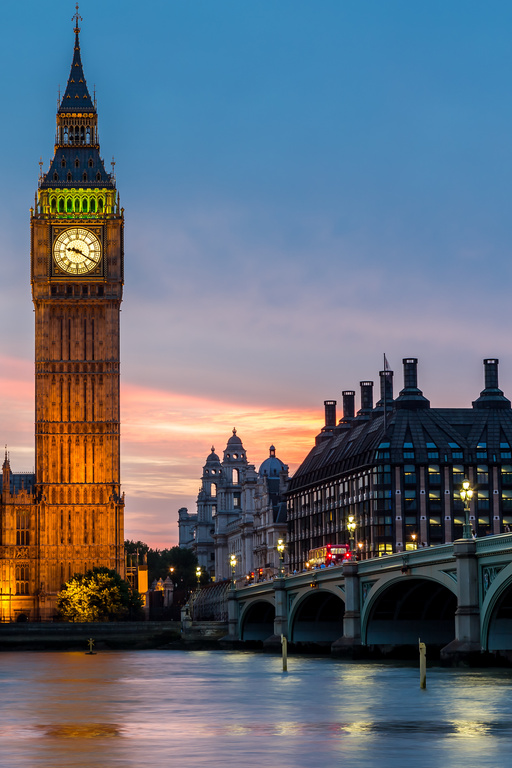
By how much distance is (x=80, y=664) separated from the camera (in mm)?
119188

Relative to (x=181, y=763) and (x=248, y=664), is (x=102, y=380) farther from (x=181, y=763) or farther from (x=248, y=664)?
(x=181, y=763)

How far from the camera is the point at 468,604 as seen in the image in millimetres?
83562

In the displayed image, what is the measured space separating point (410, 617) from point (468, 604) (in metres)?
27.3

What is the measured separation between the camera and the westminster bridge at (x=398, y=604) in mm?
83312

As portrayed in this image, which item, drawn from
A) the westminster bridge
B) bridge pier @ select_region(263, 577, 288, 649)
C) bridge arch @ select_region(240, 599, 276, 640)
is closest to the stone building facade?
bridge arch @ select_region(240, 599, 276, 640)

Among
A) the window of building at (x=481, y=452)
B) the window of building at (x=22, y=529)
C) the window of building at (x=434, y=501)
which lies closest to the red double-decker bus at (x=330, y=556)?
the window of building at (x=434, y=501)

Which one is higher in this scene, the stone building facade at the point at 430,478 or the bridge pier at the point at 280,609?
the stone building facade at the point at 430,478

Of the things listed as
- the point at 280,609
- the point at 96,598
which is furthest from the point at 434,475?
the point at 280,609

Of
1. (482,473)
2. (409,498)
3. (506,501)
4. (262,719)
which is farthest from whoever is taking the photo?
(506,501)

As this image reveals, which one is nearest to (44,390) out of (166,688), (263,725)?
(166,688)

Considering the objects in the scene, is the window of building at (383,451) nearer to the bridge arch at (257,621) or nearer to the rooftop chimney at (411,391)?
the rooftop chimney at (411,391)

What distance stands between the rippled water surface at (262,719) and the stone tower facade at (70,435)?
94864 millimetres

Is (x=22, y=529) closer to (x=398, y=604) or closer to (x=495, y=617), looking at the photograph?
(x=398, y=604)

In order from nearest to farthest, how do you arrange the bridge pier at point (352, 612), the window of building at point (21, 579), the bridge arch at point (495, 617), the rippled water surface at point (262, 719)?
1. the rippled water surface at point (262, 719)
2. the bridge arch at point (495, 617)
3. the bridge pier at point (352, 612)
4. the window of building at point (21, 579)
